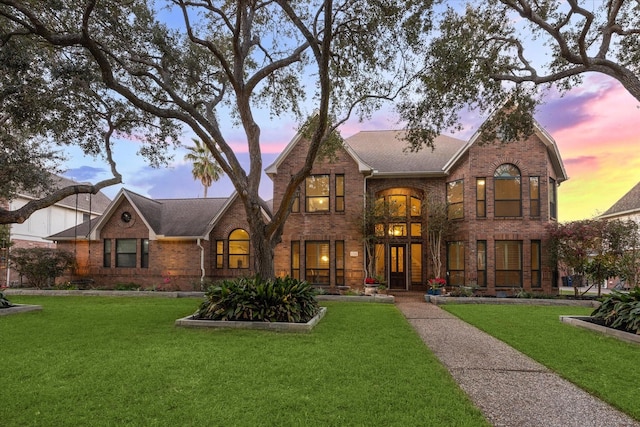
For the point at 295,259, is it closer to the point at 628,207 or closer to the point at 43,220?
the point at 43,220

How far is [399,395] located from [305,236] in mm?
13697

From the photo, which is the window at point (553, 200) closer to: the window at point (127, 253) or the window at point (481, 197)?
the window at point (481, 197)

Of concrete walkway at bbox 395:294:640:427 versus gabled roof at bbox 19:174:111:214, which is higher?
gabled roof at bbox 19:174:111:214

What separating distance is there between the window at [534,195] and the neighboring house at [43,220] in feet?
82.5

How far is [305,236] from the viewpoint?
18.1 metres

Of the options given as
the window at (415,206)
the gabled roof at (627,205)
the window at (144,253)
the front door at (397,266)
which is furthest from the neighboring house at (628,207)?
the window at (144,253)

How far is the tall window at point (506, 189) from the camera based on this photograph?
16688 millimetres

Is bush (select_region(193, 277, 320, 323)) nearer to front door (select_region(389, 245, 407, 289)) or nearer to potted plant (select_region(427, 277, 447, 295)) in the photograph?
potted plant (select_region(427, 277, 447, 295))

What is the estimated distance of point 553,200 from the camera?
17.8 meters

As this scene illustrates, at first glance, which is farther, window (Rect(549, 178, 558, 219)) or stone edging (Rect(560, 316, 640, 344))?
window (Rect(549, 178, 558, 219))

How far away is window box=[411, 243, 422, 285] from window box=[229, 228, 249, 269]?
29.2 ft

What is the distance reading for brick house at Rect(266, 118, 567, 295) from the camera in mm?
16391

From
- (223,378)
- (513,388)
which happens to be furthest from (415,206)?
(223,378)

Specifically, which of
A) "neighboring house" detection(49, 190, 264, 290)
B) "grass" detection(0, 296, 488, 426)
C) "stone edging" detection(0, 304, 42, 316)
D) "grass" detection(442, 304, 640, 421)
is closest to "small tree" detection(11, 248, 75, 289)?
"neighboring house" detection(49, 190, 264, 290)
